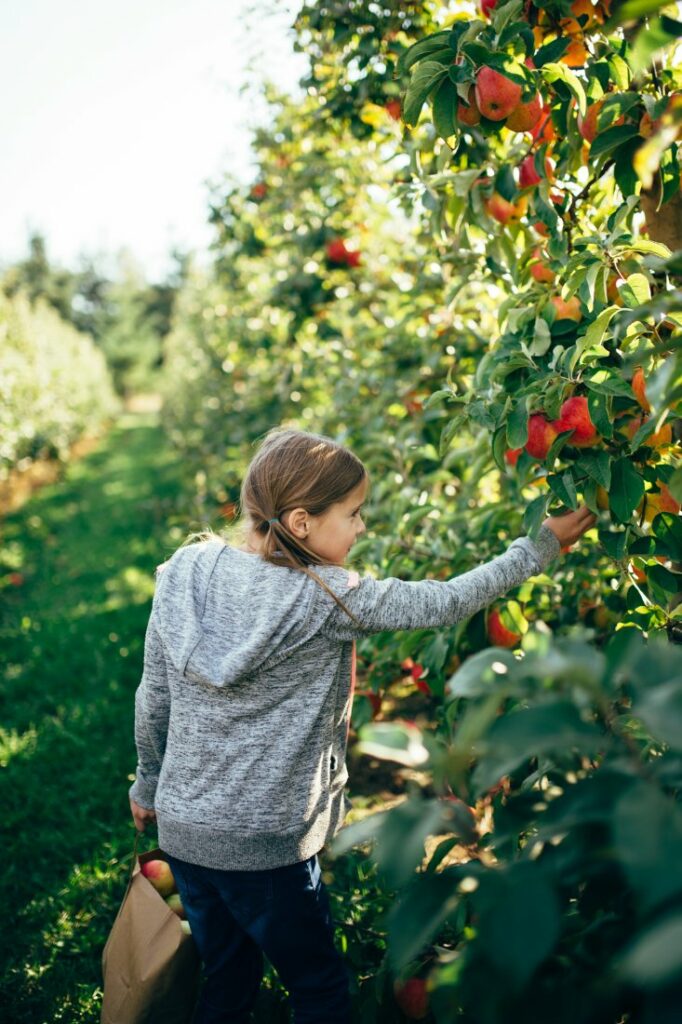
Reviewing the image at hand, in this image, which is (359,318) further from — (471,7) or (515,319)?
(515,319)

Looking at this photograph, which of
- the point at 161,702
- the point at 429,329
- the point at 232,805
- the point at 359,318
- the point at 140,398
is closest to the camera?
the point at 232,805

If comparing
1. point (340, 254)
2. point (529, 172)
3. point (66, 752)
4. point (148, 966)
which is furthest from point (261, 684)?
point (340, 254)

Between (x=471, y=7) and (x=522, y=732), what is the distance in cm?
194

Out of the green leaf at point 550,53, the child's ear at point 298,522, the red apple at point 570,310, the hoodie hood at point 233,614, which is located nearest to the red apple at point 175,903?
the hoodie hood at point 233,614

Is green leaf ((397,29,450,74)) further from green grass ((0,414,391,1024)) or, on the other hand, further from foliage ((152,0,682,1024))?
green grass ((0,414,391,1024))

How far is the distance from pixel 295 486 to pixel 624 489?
563 mm

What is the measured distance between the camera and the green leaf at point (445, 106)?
1417 mm

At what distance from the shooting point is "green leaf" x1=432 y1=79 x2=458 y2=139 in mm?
1417

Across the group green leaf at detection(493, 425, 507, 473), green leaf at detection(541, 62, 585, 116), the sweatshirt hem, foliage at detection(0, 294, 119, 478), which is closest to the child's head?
green leaf at detection(493, 425, 507, 473)

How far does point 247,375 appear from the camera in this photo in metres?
5.69

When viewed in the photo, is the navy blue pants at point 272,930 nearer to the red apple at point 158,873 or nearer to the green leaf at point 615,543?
the red apple at point 158,873

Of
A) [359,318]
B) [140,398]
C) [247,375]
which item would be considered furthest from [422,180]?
[140,398]

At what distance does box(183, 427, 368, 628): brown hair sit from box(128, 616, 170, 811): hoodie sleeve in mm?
276

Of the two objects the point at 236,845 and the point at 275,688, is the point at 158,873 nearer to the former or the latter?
the point at 236,845
